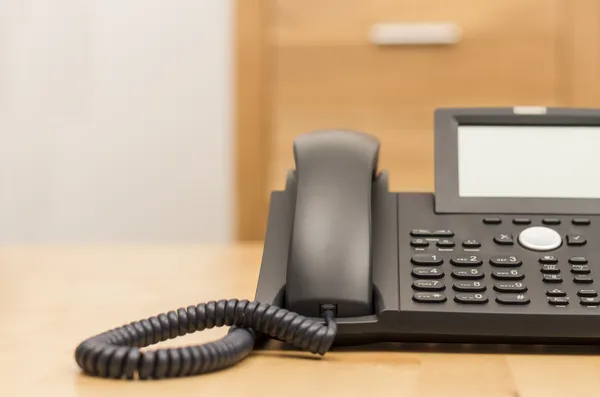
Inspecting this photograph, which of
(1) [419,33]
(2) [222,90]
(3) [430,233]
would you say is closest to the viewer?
(3) [430,233]

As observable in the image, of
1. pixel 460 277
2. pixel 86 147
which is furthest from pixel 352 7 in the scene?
pixel 460 277

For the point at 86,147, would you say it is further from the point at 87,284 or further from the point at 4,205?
the point at 87,284

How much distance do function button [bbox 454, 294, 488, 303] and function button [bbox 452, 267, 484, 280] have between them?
0.6 inches

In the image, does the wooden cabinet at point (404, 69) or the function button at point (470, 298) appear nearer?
the function button at point (470, 298)

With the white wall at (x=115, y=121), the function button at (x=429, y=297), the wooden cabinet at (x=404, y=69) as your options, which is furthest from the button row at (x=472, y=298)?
the white wall at (x=115, y=121)

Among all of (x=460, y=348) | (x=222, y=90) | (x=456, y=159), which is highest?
(x=222, y=90)

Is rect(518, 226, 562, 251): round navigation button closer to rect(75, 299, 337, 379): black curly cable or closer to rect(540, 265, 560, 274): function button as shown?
rect(540, 265, 560, 274): function button

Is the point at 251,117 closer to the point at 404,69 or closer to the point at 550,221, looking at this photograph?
the point at 404,69

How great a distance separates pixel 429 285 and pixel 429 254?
0.10 feet

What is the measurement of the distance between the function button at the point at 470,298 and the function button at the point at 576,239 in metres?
0.09

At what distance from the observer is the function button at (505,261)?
456 mm

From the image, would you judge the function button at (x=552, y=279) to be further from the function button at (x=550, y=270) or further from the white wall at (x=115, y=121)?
the white wall at (x=115, y=121)

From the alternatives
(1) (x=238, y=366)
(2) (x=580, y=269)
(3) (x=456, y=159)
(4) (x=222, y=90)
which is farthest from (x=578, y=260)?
(4) (x=222, y=90)

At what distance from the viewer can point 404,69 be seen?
4.37 feet
